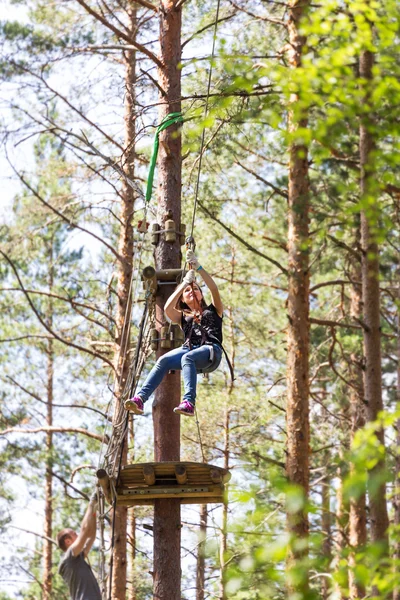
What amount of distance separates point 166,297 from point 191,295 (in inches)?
17.5

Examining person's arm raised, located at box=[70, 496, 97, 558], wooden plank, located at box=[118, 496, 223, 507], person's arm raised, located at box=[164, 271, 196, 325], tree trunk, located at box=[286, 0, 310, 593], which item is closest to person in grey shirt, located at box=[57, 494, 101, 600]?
person's arm raised, located at box=[70, 496, 97, 558]

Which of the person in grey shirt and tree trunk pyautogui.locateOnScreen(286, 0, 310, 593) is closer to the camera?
the person in grey shirt

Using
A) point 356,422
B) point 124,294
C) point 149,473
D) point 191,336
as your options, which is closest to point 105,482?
point 149,473

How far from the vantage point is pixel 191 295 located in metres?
7.12

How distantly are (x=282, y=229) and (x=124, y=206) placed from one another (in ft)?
14.4

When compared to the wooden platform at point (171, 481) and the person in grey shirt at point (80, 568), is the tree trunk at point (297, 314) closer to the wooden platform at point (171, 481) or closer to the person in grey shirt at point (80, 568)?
the person in grey shirt at point (80, 568)

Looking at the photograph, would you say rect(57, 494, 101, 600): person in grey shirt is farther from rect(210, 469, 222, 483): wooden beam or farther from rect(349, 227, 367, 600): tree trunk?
rect(349, 227, 367, 600): tree trunk

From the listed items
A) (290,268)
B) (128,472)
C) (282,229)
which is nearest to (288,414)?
(290,268)

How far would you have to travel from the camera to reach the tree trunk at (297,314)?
10180 millimetres

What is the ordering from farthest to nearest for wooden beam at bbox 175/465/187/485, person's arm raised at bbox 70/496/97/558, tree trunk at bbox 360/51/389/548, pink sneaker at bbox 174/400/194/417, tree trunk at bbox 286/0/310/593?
tree trunk at bbox 286/0/310/593, tree trunk at bbox 360/51/389/548, person's arm raised at bbox 70/496/97/558, pink sneaker at bbox 174/400/194/417, wooden beam at bbox 175/465/187/485

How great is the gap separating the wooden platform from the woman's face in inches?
47.6

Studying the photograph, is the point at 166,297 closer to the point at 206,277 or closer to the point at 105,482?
the point at 206,277

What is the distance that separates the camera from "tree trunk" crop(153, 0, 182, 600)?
704cm

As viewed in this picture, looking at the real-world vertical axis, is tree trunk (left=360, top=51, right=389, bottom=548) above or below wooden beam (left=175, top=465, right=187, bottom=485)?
above
